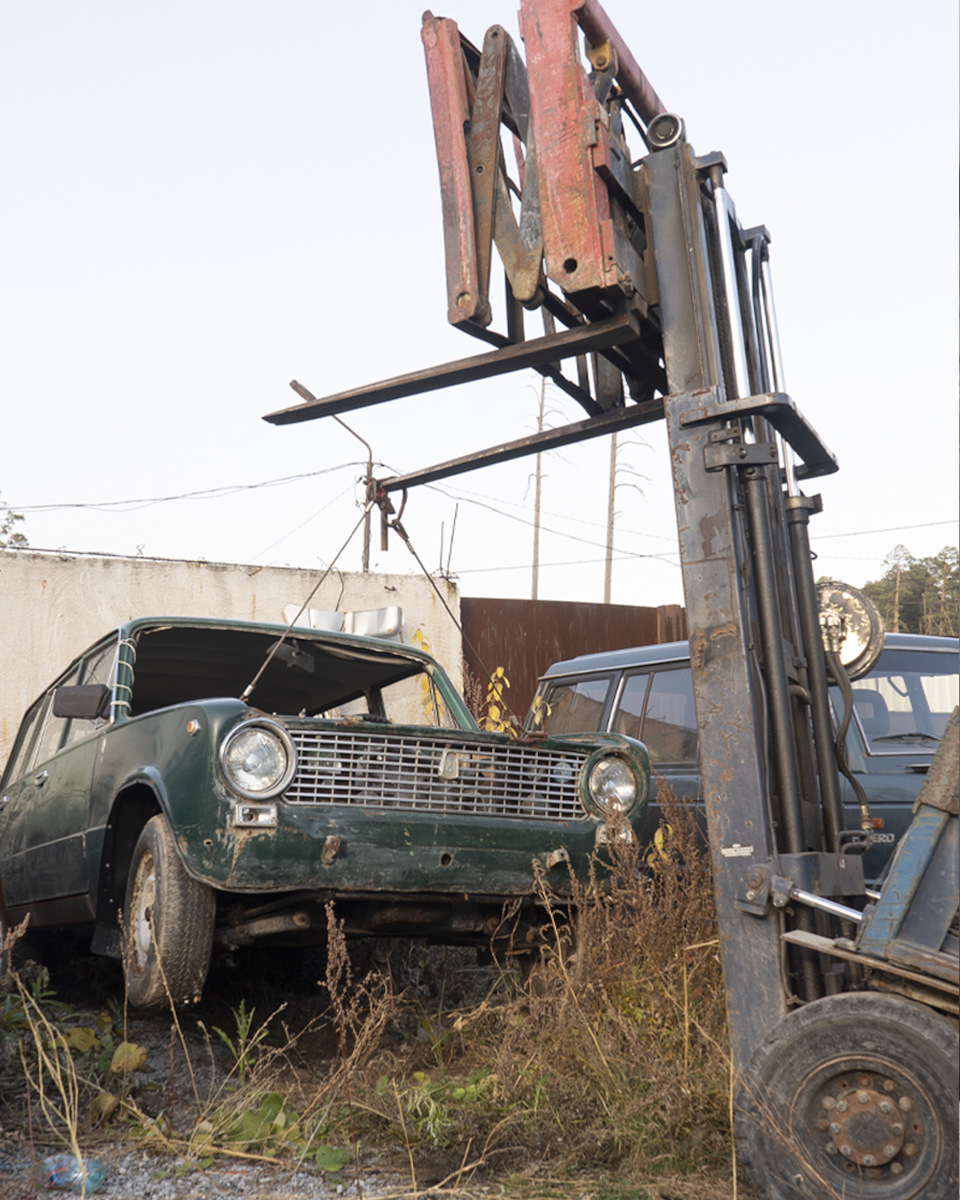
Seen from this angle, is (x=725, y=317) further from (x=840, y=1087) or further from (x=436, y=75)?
(x=840, y=1087)

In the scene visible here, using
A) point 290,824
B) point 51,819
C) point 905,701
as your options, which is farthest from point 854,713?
point 51,819

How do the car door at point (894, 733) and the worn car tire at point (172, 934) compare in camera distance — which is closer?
the worn car tire at point (172, 934)

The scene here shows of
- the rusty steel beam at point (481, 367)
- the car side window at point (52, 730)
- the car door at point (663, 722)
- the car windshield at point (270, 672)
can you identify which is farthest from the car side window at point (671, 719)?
the car side window at point (52, 730)

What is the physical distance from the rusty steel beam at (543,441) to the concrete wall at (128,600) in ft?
26.5

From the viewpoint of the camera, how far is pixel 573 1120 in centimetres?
331

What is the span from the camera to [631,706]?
6.57 meters

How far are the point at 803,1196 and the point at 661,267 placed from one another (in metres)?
2.60

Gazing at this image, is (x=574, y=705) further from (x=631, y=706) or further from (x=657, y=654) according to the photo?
(x=657, y=654)

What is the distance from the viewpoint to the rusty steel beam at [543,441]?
153 inches

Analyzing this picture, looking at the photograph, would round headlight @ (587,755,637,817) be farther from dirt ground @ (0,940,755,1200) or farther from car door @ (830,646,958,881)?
dirt ground @ (0,940,755,1200)

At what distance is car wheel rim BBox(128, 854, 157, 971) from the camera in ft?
13.2

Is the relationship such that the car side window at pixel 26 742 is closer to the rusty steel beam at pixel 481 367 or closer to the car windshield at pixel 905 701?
the rusty steel beam at pixel 481 367

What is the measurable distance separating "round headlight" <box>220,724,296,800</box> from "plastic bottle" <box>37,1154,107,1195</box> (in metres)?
1.16

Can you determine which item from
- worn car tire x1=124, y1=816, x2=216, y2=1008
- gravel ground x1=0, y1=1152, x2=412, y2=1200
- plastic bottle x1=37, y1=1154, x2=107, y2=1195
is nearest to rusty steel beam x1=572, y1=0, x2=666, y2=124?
worn car tire x1=124, y1=816, x2=216, y2=1008
